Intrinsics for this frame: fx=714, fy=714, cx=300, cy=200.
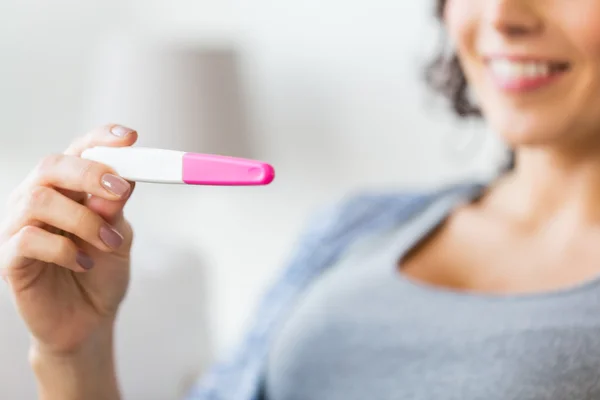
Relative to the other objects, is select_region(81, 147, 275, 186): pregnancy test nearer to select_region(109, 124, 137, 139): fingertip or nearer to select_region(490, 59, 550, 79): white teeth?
select_region(109, 124, 137, 139): fingertip

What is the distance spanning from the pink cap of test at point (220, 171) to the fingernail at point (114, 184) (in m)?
0.04

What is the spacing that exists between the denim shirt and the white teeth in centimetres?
18

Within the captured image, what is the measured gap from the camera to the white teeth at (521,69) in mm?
580

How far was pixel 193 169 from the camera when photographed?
1.05 ft

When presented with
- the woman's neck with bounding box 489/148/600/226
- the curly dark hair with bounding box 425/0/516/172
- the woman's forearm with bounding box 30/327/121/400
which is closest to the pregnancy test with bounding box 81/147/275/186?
the woman's forearm with bounding box 30/327/121/400

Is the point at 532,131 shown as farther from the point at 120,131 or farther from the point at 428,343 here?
the point at 120,131

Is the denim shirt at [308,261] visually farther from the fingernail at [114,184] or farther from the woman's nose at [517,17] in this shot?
the fingernail at [114,184]

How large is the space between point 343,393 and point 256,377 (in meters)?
0.11

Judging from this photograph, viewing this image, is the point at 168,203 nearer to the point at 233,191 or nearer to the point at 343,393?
the point at 233,191

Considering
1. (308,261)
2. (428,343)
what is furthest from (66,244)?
(308,261)

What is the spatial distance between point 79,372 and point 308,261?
363 millimetres

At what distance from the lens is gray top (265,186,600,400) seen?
521mm

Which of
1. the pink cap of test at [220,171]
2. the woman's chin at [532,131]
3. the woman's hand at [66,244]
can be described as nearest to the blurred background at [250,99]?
the woman's chin at [532,131]

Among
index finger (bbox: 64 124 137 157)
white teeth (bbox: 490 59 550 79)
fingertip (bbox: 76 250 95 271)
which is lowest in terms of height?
fingertip (bbox: 76 250 95 271)
